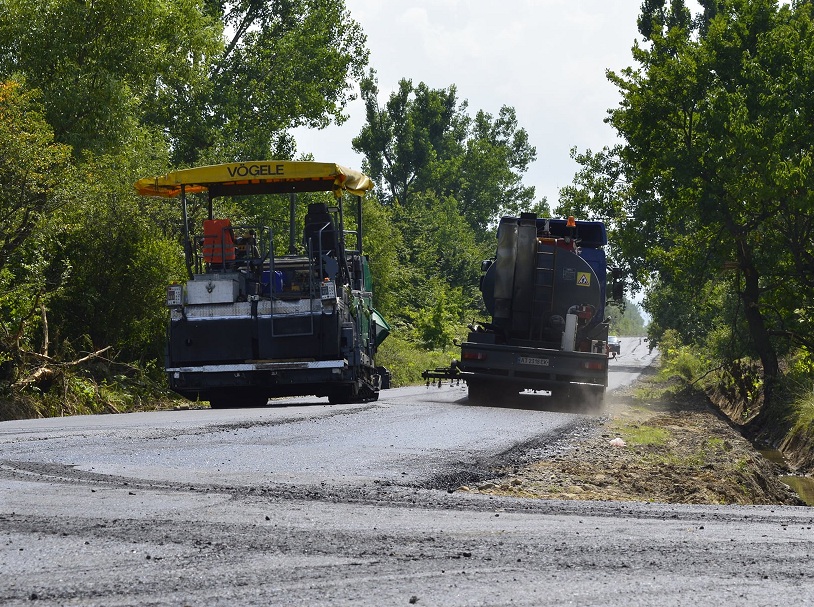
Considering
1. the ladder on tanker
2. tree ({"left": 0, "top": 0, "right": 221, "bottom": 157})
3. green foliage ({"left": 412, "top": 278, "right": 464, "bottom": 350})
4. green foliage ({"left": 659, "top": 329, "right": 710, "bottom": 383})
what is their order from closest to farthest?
1. the ladder on tanker
2. tree ({"left": 0, "top": 0, "right": 221, "bottom": 157})
3. green foliage ({"left": 659, "top": 329, "right": 710, "bottom": 383})
4. green foliage ({"left": 412, "top": 278, "right": 464, "bottom": 350})

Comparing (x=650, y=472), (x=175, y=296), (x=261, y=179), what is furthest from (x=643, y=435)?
(x=175, y=296)

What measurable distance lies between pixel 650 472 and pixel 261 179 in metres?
9.16

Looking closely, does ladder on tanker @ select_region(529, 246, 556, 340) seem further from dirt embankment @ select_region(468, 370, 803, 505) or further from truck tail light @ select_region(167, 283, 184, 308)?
truck tail light @ select_region(167, 283, 184, 308)

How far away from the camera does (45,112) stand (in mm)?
24953

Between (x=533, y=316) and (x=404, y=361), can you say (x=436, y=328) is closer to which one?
(x=404, y=361)

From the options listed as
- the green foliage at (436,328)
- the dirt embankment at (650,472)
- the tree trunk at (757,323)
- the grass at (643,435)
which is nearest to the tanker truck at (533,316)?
the dirt embankment at (650,472)

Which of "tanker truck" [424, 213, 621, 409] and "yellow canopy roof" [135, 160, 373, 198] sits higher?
"yellow canopy roof" [135, 160, 373, 198]

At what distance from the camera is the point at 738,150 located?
24.0 meters

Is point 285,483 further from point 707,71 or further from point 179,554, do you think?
point 707,71

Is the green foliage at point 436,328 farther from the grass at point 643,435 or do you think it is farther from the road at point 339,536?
the road at point 339,536

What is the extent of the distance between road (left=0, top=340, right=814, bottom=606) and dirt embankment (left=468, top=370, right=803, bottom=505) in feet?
1.92

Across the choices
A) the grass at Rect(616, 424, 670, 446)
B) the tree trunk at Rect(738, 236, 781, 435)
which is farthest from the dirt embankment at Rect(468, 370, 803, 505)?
the tree trunk at Rect(738, 236, 781, 435)

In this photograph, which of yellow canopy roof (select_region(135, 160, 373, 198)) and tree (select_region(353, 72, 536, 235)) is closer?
yellow canopy roof (select_region(135, 160, 373, 198))

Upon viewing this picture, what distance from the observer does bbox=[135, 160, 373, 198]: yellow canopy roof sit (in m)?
18.1
